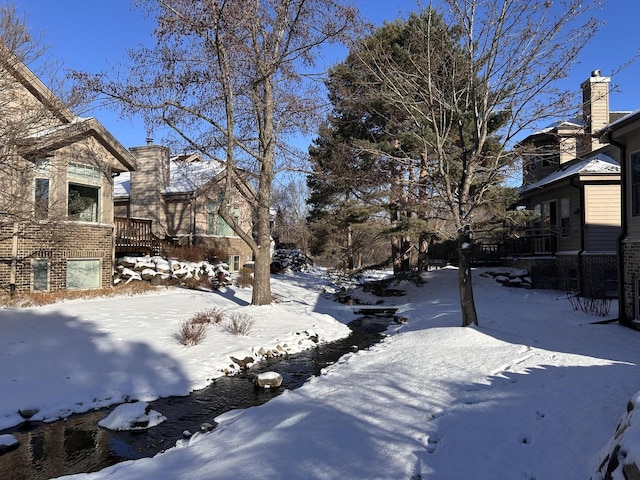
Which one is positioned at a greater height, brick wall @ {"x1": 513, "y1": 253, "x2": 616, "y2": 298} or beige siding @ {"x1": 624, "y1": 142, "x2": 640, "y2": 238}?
beige siding @ {"x1": 624, "y1": 142, "x2": 640, "y2": 238}

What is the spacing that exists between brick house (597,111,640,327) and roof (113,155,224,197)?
18.0 metres

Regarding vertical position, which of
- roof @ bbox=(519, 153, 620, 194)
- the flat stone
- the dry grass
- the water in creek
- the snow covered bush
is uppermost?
roof @ bbox=(519, 153, 620, 194)

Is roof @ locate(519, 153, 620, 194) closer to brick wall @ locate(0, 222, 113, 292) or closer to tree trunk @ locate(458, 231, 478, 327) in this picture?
tree trunk @ locate(458, 231, 478, 327)

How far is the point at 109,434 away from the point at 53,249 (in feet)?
35.7

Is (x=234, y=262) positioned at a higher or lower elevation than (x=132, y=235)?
lower

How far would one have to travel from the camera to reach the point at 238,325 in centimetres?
1269

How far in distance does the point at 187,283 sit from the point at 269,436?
1506 centimetres

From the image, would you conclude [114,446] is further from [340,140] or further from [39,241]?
[340,140]

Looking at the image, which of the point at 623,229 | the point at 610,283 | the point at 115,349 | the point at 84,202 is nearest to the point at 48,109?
the point at 84,202

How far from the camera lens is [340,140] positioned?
→ 848 inches

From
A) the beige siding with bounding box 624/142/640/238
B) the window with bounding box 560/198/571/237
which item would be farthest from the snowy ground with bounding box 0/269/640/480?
the window with bounding box 560/198/571/237

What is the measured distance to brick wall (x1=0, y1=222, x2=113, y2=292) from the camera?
1416cm

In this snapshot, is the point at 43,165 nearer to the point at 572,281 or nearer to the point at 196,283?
the point at 196,283

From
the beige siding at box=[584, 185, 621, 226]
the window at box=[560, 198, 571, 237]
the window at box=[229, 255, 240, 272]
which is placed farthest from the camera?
the window at box=[229, 255, 240, 272]
